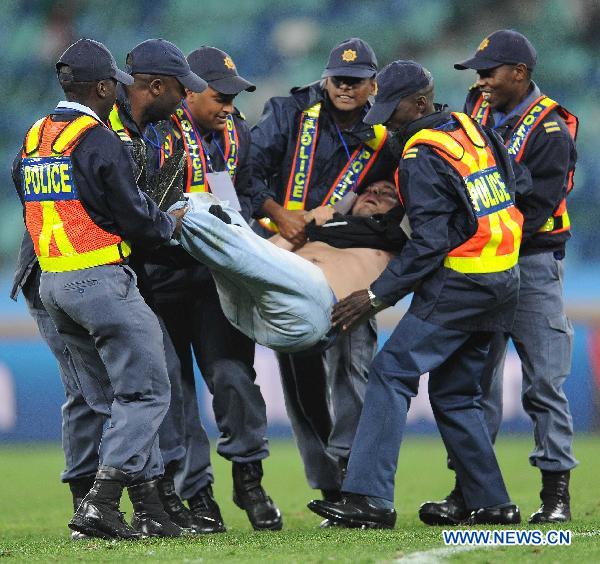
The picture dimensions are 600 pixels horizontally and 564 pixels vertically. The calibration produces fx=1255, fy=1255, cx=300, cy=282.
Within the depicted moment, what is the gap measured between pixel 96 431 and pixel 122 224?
1.19m

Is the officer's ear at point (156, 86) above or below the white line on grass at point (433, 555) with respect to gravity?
above

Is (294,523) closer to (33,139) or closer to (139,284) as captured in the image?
(139,284)

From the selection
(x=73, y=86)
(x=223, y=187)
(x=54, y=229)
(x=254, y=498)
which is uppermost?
(x=73, y=86)

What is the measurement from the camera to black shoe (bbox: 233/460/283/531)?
5.84 metres

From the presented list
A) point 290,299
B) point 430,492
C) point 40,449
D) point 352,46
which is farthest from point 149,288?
point 40,449

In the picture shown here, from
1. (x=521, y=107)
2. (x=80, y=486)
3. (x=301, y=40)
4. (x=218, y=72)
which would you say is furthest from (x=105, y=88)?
(x=301, y=40)

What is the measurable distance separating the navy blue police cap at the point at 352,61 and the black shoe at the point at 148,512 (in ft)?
7.27

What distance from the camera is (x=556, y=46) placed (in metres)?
14.7

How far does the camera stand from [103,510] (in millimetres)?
4895

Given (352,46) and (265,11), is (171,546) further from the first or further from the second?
(265,11)

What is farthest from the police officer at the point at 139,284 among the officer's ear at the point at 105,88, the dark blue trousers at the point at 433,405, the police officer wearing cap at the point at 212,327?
the dark blue trousers at the point at 433,405

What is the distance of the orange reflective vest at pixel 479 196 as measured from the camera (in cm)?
537

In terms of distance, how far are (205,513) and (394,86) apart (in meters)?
2.16

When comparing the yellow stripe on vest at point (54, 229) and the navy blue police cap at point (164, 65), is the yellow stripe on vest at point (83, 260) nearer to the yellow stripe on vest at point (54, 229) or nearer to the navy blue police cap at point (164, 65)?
the yellow stripe on vest at point (54, 229)
